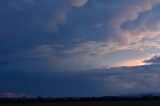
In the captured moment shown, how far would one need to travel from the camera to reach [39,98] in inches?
4924
